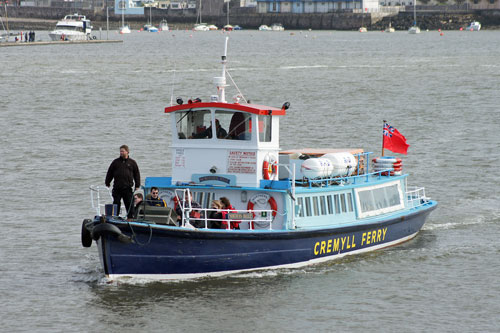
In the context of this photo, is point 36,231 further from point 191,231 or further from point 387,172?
point 387,172

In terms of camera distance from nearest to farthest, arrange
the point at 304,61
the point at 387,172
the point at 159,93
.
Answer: the point at 387,172 → the point at 159,93 → the point at 304,61

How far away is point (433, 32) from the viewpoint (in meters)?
199

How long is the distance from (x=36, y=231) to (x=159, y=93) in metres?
42.1

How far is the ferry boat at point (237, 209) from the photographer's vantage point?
1895cm

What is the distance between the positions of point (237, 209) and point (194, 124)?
2.33 metres

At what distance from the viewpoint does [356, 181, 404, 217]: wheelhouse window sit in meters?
22.8

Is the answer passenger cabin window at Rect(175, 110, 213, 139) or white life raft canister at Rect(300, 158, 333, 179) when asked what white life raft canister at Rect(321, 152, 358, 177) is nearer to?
white life raft canister at Rect(300, 158, 333, 179)

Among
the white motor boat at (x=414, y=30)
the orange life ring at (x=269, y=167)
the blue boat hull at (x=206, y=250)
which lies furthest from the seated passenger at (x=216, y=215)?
the white motor boat at (x=414, y=30)

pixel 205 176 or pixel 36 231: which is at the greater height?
pixel 205 176

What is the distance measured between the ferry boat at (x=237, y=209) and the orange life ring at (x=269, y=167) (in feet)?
0.08

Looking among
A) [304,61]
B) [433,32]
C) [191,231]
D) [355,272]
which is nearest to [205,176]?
[191,231]

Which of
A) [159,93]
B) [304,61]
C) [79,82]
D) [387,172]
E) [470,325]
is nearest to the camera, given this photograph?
[470,325]

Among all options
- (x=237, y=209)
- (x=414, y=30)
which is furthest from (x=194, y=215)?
(x=414, y=30)

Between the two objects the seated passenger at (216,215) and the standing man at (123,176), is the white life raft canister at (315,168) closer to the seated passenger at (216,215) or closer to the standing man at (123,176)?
the seated passenger at (216,215)
